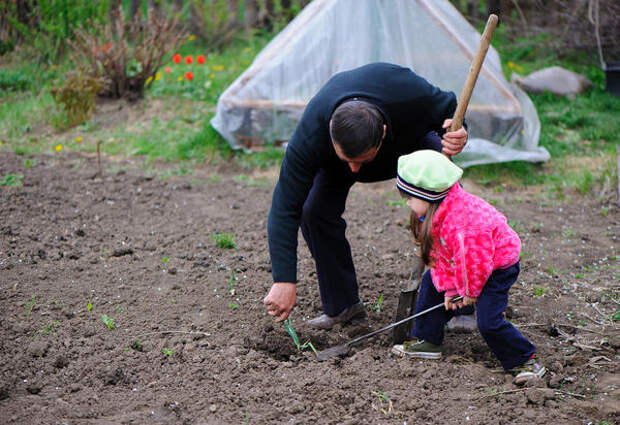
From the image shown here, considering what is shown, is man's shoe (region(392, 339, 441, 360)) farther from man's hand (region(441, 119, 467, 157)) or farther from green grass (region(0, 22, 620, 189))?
green grass (region(0, 22, 620, 189))

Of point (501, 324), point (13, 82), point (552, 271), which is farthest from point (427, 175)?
point (13, 82)

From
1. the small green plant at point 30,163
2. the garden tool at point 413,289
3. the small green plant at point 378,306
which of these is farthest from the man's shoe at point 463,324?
the small green plant at point 30,163

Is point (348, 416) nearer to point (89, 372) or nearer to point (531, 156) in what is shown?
point (89, 372)

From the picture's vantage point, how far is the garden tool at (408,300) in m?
3.07

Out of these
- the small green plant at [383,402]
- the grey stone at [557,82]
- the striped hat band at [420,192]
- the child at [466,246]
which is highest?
the striped hat band at [420,192]

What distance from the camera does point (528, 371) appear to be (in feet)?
8.90

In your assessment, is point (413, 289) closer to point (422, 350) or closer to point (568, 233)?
point (422, 350)

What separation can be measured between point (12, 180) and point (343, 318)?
3.16 meters

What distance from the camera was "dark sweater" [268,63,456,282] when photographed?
8.48 ft

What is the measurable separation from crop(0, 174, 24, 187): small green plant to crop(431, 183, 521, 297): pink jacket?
3.64 meters

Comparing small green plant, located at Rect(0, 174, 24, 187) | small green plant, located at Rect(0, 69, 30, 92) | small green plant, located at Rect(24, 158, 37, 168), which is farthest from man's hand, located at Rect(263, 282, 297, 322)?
small green plant, located at Rect(0, 69, 30, 92)

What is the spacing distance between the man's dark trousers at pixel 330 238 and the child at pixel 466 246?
1.44ft

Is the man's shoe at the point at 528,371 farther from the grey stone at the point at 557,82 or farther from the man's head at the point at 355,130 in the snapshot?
the grey stone at the point at 557,82

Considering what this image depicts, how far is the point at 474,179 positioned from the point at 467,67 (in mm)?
991
